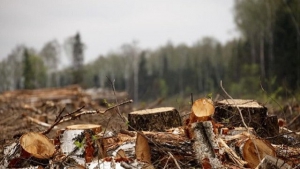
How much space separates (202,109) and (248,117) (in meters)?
1.28

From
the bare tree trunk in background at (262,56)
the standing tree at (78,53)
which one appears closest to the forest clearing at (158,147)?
the bare tree trunk in background at (262,56)

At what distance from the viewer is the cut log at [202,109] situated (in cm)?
340

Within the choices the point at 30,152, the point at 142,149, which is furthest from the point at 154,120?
the point at 30,152

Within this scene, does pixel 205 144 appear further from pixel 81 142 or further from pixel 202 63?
pixel 202 63

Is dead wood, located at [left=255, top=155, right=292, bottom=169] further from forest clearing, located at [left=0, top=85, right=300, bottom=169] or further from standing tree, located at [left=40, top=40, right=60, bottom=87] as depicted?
standing tree, located at [left=40, top=40, right=60, bottom=87]

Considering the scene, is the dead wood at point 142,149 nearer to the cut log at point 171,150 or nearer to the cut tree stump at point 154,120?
the cut log at point 171,150

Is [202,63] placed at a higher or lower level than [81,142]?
higher

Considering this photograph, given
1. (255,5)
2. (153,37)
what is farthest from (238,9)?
(153,37)

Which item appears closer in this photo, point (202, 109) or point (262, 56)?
point (202, 109)

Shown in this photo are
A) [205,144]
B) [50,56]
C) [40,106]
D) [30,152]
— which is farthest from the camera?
[50,56]

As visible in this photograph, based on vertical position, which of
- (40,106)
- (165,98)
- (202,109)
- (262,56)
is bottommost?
(165,98)

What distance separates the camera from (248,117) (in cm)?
445

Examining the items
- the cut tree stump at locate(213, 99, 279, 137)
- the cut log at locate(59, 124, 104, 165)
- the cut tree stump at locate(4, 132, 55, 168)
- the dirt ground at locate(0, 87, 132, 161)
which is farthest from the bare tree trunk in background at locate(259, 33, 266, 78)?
the cut tree stump at locate(4, 132, 55, 168)

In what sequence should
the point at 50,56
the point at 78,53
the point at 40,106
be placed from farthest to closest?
1. the point at 50,56
2. the point at 78,53
3. the point at 40,106
